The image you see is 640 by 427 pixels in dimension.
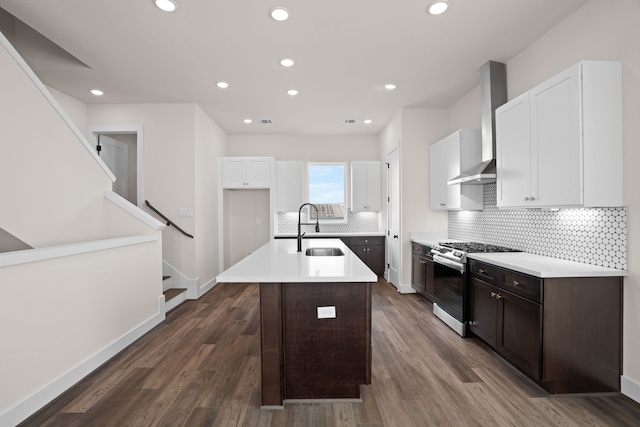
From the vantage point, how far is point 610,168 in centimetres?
213

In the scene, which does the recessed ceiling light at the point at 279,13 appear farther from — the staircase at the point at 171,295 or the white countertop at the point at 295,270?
the staircase at the point at 171,295

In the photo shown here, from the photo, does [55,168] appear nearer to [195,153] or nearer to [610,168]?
[195,153]

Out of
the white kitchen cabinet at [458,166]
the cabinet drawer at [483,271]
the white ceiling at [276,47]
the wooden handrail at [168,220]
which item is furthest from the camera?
the wooden handrail at [168,220]

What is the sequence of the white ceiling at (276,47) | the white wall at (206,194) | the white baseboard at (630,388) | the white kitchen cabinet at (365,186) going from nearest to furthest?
1. the white baseboard at (630,388)
2. the white ceiling at (276,47)
3. the white wall at (206,194)
4. the white kitchen cabinet at (365,186)

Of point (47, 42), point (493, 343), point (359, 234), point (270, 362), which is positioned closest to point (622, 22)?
point (493, 343)

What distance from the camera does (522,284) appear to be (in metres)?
2.32

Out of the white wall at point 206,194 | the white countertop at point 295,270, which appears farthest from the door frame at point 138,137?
the white countertop at point 295,270

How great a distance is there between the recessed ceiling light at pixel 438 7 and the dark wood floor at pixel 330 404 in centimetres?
294

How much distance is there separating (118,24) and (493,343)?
434 cm

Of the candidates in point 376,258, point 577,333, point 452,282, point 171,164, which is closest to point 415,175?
point 376,258

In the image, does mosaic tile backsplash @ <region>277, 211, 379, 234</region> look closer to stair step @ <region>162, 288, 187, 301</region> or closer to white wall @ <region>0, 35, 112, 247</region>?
stair step @ <region>162, 288, 187, 301</region>

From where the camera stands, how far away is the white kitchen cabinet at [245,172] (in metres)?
5.95

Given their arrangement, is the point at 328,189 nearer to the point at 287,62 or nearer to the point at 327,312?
the point at 287,62

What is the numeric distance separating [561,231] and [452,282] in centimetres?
112
